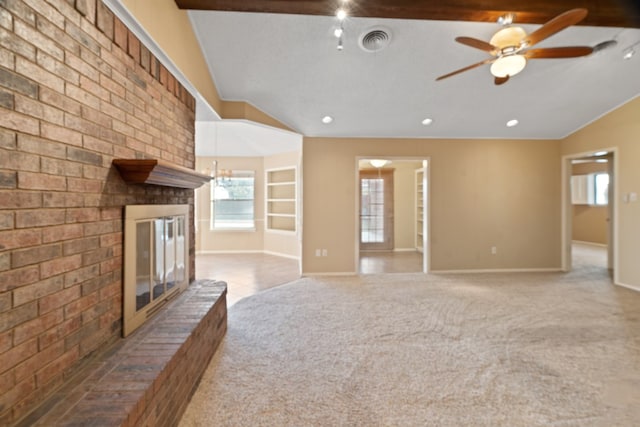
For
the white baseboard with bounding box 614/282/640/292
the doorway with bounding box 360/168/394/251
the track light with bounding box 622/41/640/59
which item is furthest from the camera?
the doorway with bounding box 360/168/394/251

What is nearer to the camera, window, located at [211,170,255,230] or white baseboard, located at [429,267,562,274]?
white baseboard, located at [429,267,562,274]

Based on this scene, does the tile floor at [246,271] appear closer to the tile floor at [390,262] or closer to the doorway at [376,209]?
the tile floor at [390,262]

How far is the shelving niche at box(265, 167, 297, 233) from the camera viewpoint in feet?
22.7

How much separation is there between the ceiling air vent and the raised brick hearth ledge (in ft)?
9.54

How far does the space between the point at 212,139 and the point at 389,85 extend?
407 centimetres

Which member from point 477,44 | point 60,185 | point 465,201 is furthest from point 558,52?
point 60,185

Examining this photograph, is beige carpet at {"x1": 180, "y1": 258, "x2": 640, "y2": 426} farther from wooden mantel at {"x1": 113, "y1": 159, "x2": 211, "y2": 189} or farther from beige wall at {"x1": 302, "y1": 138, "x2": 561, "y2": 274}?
wooden mantel at {"x1": 113, "y1": 159, "x2": 211, "y2": 189}

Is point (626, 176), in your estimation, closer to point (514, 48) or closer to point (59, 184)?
point (514, 48)

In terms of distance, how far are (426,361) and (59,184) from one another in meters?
2.62

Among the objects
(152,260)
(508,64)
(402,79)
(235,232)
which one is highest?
(402,79)

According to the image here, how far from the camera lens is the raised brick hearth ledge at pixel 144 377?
1.18 m

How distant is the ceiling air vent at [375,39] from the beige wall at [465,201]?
6.57 feet

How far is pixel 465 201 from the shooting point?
5219mm

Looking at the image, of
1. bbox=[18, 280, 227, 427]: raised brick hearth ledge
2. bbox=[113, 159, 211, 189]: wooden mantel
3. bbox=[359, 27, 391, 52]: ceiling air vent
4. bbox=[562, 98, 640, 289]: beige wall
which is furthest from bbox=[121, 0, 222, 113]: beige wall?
bbox=[562, 98, 640, 289]: beige wall
